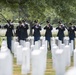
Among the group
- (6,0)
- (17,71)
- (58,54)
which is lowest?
(17,71)

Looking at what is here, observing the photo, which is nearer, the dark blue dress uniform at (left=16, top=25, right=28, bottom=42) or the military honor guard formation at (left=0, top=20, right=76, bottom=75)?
the military honor guard formation at (left=0, top=20, right=76, bottom=75)

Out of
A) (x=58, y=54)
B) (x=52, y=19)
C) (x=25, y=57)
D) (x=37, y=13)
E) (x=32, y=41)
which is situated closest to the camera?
(x=58, y=54)

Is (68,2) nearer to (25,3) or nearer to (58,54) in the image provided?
(25,3)

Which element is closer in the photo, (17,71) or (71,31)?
(17,71)

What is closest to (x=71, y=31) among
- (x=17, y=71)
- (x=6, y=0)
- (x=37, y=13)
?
(x=37, y=13)

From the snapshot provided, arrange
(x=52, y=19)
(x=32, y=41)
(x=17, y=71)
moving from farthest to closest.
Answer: (x=52, y=19), (x=32, y=41), (x=17, y=71)

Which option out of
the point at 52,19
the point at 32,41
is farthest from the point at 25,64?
the point at 52,19

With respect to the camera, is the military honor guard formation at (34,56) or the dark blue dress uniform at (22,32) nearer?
the military honor guard formation at (34,56)

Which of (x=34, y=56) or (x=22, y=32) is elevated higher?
(x=34, y=56)

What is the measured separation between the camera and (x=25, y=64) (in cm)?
952

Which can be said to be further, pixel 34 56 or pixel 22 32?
pixel 22 32

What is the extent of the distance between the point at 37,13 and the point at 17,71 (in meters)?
9.66

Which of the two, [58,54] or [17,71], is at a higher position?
[58,54]

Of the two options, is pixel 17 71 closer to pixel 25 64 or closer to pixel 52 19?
pixel 25 64
